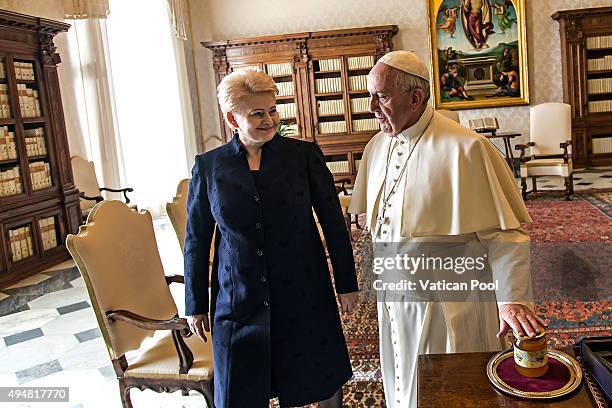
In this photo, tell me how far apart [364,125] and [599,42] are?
4050 mm

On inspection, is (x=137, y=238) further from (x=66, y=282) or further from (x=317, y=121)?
(x=317, y=121)

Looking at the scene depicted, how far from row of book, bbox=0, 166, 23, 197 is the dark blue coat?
4.56 meters

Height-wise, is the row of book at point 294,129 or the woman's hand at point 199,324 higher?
the row of book at point 294,129

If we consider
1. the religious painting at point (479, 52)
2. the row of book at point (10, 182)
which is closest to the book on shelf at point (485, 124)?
the religious painting at point (479, 52)

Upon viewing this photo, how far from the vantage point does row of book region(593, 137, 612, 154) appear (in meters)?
9.82

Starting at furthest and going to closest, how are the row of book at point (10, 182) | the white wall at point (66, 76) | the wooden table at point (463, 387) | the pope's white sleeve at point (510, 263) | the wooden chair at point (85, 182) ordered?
the wooden chair at point (85, 182), the white wall at point (66, 76), the row of book at point (10, 182), the pope's white sleeve at point (510, 263), the wooden table at point (463, 387)

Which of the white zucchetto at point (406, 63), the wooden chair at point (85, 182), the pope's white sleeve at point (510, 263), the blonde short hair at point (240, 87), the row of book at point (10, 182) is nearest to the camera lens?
the pope's white sleeve at point (510, 263)

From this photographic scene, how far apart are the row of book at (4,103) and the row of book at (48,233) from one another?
1.13 m

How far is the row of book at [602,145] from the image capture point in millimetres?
9820

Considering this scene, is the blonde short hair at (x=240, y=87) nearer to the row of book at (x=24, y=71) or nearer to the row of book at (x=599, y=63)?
the row of book at (x=24, y=71)

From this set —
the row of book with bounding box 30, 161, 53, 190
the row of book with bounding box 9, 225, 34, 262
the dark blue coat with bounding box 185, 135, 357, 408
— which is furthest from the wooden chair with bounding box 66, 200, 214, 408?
the row of book with bounding box 30, 161, 53, 190

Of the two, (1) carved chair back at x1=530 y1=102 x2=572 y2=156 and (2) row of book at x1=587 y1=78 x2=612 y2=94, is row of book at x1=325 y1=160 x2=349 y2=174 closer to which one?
(1) carved chair back at x1=530 y1=102 x2=572 y2=156

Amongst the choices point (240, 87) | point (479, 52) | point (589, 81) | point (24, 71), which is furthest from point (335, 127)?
point (240, 87)

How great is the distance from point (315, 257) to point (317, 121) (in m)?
8.41
